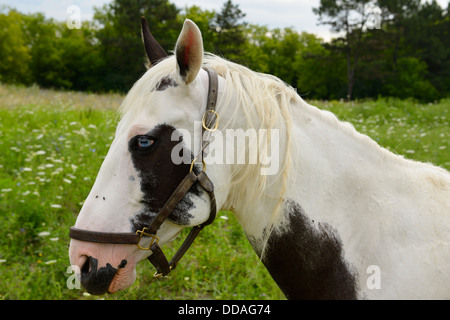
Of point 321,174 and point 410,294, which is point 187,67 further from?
point 410,294

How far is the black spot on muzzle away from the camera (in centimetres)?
143

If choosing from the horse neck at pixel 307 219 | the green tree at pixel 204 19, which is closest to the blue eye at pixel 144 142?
the horse neck at pixel 307 219

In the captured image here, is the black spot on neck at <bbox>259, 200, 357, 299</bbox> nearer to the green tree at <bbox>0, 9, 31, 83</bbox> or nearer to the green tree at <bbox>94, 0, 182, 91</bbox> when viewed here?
the green tree at <bbox>94, 0, 182, 91</bbox>

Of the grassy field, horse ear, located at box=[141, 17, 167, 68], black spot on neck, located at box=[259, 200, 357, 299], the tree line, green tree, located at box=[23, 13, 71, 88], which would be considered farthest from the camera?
green tree, located at box=[23, 13, 71, 88]

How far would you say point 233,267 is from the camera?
363cm

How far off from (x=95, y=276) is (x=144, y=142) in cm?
58

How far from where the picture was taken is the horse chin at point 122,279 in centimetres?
149

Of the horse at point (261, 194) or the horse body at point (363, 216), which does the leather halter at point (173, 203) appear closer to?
the horse at point (261, 194)

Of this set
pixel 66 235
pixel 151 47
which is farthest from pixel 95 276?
pixel 66 235

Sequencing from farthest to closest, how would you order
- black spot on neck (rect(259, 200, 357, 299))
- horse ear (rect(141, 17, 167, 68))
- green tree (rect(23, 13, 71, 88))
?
green tree (rect(23, 13, 71, 88)) < horse ear (rect(141, 17, 167, 68)) < black spot on neck (rect(259, 200, 357, 299))

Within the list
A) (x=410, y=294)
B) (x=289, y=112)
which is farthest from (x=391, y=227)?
(x=289, y=112)

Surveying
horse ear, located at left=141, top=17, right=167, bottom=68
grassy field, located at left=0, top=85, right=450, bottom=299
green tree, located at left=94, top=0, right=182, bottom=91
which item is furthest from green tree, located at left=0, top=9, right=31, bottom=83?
horse ear, located at left=141, top=17, right=167, bottom=68

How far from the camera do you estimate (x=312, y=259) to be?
1.51m

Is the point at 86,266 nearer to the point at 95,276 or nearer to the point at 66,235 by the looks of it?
the point at 95,276
